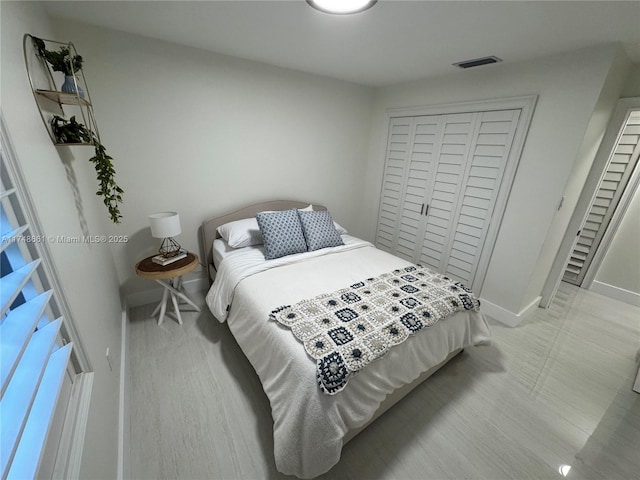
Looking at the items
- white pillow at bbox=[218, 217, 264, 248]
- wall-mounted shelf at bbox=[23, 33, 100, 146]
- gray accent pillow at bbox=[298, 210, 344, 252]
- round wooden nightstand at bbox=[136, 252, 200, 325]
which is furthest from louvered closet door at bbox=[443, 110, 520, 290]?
wall-mounted shelf at bbox=[23, 33, 100, 146]

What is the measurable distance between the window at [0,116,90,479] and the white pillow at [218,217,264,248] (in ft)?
4.73

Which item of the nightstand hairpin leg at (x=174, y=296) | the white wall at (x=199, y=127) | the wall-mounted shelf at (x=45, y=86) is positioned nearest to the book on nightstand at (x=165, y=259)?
the nightstand hairpin leg at (x=174, y=296)

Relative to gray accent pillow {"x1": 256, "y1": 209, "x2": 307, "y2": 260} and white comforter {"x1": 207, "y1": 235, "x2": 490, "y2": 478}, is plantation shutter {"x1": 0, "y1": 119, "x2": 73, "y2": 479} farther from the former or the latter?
gray accent pillow {"x1": 256, "y1": 209, "x2": 307, "y2": 260}

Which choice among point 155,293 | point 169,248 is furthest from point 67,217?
point 155,293

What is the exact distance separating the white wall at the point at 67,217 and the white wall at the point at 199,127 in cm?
43

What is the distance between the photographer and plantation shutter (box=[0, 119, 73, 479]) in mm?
545

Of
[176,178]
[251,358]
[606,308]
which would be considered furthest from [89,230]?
[606,308]

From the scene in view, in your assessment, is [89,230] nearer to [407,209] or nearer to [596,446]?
[407,209]

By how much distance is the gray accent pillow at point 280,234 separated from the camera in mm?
2248

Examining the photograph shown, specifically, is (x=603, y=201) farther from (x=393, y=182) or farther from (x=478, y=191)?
(x=393, y=182)

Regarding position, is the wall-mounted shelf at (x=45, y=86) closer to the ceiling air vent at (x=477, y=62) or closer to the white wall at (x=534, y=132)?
the ceiling air vent at (x=477, y=62)

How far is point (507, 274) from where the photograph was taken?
2.40 m

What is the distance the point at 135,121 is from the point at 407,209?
9.15 ft

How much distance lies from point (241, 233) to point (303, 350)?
142 cm
